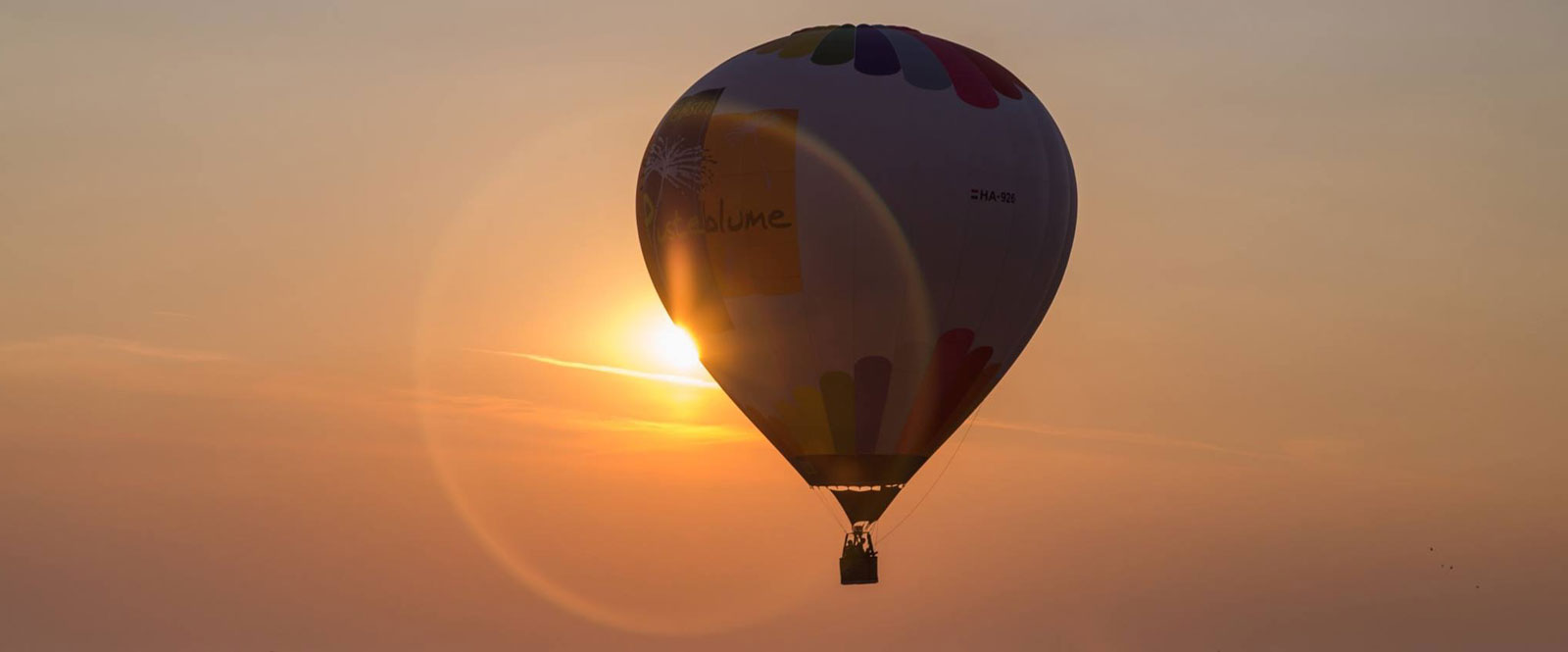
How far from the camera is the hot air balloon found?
62.3m

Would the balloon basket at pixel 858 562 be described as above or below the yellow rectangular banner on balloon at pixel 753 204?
below

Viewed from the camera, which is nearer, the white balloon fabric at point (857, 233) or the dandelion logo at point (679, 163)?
the white balloon fabric at point (857, 233)

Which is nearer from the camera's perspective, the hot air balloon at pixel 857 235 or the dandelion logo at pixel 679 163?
the hot air balloon at pixel 857 235

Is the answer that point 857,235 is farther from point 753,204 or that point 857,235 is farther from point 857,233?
point 753,204

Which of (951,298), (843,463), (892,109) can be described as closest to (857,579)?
(843,463)

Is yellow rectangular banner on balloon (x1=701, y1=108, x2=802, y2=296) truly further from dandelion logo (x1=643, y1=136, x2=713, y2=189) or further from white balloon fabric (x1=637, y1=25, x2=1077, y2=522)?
dandelion logo (x1=643, y1=136, x2=713, y2=189)

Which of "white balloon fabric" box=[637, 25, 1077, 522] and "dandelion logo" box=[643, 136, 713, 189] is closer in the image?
"white balloon fabric" box=[637, 25, 1077, 522]

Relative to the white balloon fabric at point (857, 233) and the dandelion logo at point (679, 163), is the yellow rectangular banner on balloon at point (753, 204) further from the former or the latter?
the dandelion logo at point (679, 163)

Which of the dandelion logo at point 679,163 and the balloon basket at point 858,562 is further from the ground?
the dandelion logo at point 679,163

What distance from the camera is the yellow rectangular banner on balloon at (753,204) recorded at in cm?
6238

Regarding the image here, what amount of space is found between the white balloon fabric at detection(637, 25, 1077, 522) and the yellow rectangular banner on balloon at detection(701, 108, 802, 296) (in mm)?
45

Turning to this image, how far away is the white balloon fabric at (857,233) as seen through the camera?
62312 mm

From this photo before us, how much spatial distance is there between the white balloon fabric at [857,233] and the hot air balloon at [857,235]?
5 cm

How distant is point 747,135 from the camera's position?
62.9 metres
